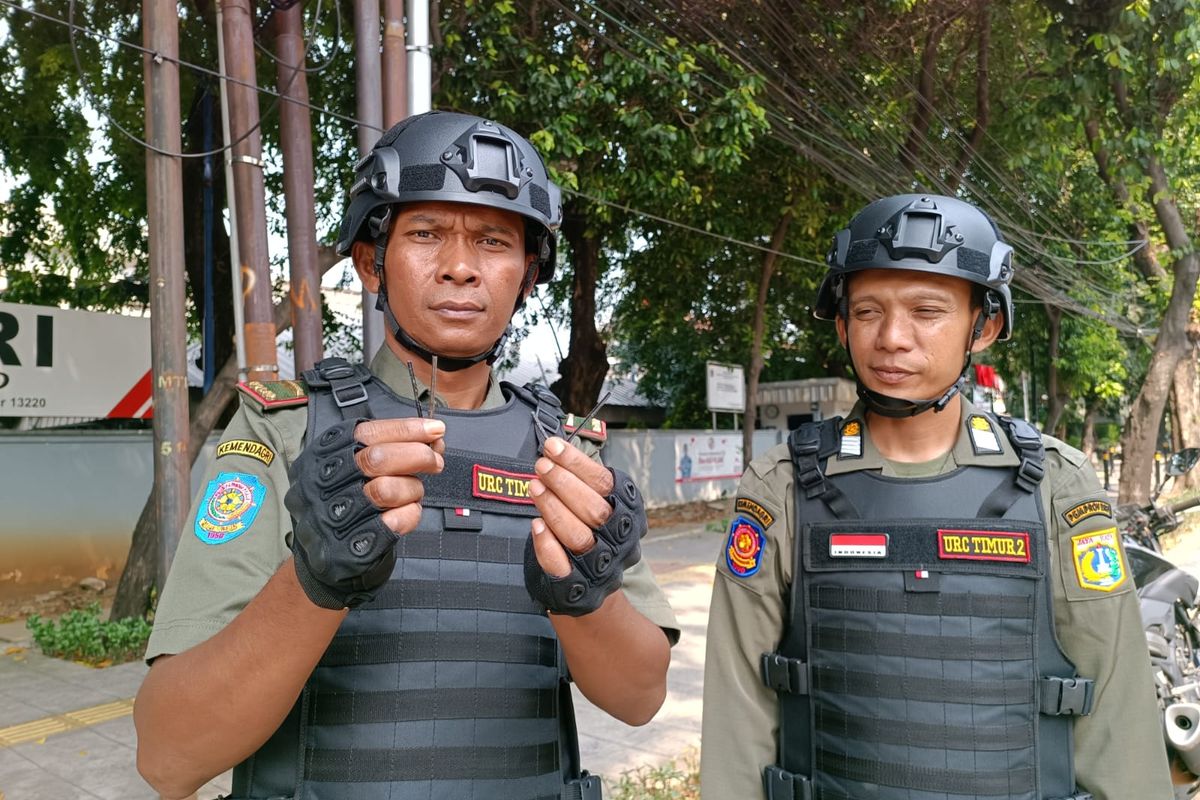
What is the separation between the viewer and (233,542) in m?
1.40

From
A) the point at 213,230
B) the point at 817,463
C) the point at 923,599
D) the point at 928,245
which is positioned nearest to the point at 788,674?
the point at 923,599

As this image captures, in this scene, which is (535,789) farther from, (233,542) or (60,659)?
(60,659)

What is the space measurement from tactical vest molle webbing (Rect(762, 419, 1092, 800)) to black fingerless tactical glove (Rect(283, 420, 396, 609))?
1177 millimetres

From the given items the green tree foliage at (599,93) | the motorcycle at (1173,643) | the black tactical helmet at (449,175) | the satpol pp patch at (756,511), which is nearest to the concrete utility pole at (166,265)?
the black tactical helmet at (449,175)

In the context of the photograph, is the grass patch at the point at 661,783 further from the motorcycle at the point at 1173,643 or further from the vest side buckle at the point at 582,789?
the vest side buckle at the point at 582,789

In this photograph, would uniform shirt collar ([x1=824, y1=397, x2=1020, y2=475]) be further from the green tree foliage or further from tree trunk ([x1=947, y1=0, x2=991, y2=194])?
tree trunk ([x1=947, y1=0, x2=991, y2=194])

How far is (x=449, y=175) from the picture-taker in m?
1.62

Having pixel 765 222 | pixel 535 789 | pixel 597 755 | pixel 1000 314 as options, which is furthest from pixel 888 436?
pixel 765 222

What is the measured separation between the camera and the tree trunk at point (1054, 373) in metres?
21.8

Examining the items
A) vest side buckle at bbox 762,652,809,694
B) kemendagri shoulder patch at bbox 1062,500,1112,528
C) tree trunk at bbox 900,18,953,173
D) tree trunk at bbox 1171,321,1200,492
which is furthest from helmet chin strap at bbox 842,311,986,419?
tree trunk at bbox 1171,321,1200,492

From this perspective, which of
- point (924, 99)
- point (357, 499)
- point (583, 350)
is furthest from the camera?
point (583, 350)

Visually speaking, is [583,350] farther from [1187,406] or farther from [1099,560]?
[1099,560]

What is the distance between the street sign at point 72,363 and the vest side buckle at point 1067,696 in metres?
8.91

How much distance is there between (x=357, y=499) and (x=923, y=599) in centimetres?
138
